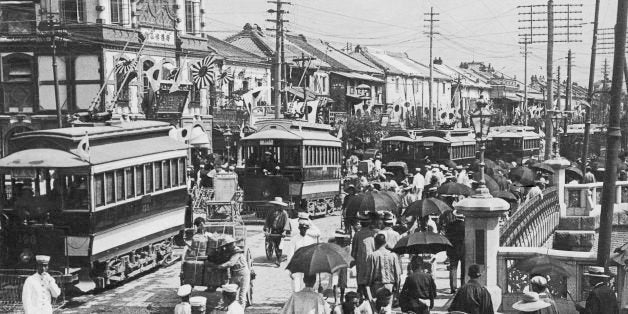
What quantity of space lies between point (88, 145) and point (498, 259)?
26.6 ft

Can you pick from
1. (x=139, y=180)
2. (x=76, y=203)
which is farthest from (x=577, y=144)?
(x=76, y=203)

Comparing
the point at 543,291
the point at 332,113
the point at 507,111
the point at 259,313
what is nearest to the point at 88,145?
the point at 259,313

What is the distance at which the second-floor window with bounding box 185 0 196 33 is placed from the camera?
50.9 m

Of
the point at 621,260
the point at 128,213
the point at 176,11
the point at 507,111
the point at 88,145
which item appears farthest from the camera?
the point at 507,111

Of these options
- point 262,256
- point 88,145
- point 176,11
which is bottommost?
point 262,256

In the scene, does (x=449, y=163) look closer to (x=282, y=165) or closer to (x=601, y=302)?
(x=282, y=165)

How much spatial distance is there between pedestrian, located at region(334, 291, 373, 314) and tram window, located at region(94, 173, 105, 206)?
24.3 feet

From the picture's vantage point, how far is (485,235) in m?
A: 14.6

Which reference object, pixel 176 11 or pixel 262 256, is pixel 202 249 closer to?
pixel 262 256

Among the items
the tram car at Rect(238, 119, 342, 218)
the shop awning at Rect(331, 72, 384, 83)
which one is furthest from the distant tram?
the shop awning at Rect(331, 72, 384, 83)

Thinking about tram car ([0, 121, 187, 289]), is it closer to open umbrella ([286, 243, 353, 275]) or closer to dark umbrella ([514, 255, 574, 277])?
open umbrella ([286, 243, 353, 275])

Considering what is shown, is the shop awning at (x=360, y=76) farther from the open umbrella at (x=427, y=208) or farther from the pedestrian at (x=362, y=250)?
the pedestrian at (x=362, y=250)

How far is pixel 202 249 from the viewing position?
51.9 feet

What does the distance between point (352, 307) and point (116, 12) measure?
35119mm
